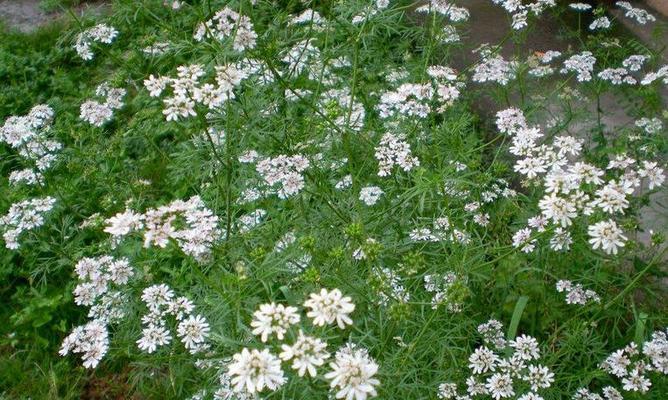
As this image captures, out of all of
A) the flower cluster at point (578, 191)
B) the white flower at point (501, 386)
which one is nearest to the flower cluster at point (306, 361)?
the flower cluster at point (578, 191)

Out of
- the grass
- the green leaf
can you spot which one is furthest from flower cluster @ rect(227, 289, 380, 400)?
the green leaf

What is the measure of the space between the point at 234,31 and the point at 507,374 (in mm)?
1729

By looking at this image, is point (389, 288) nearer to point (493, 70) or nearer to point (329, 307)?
point (329, 307)

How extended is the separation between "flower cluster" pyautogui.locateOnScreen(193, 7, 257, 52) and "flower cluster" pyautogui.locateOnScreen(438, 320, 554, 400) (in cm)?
152

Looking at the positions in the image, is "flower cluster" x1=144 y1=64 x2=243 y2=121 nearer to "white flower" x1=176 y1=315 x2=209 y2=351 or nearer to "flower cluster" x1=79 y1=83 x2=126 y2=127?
"white flower" x1=176 y1=315 x2=209 y2=351

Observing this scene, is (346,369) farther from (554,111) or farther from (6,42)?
(6,42)

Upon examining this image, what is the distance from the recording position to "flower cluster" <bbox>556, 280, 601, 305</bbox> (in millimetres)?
3137

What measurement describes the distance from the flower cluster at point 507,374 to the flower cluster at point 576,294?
29cm

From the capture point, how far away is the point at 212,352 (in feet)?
9.66

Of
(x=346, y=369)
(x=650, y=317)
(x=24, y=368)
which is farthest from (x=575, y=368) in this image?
(x=24, y=368)

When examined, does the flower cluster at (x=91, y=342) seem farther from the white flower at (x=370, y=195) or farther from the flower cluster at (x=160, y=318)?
the white flower at (x=370, y=195)

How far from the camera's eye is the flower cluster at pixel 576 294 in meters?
3.14

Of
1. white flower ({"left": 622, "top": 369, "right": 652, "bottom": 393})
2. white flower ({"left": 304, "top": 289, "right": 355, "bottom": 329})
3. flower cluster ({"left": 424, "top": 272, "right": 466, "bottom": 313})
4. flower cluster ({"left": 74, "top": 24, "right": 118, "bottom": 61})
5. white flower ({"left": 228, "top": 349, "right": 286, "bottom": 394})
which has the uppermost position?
white flower ({"left": 304, "top": 289, "right": 355, "bottom": 329})

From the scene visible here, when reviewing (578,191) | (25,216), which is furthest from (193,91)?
(25,216)
